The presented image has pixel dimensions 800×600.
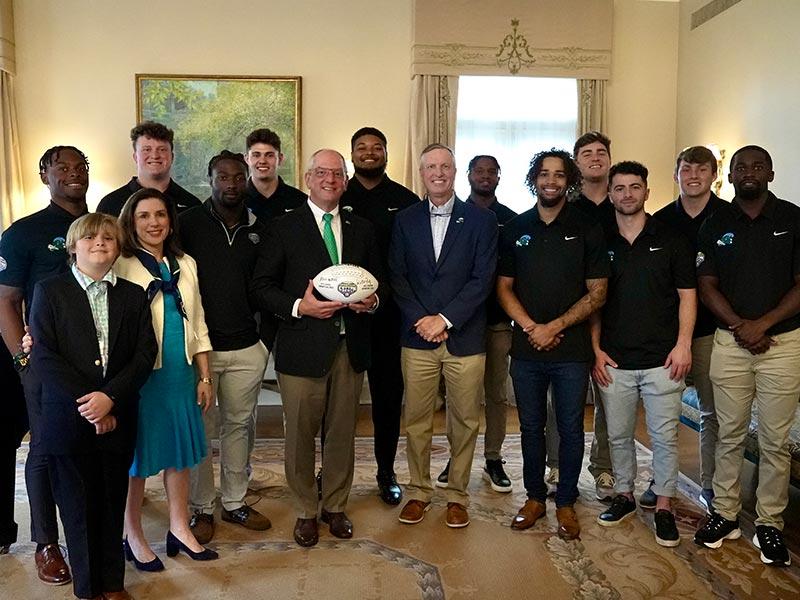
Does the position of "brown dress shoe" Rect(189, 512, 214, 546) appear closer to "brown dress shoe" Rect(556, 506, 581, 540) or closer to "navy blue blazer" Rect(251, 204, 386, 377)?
"navy blue blazer" Rect(251, 204, 386, 377)

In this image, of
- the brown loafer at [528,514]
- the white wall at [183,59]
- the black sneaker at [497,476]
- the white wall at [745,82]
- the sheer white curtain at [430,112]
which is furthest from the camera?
the sheer white curtain at [430,112]

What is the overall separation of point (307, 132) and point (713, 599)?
5448mm

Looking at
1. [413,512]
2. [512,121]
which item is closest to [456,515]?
[413,512]

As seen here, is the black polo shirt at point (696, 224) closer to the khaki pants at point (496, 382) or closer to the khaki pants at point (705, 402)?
the khaki pants at point (705, 402)

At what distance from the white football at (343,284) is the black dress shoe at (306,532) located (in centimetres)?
103

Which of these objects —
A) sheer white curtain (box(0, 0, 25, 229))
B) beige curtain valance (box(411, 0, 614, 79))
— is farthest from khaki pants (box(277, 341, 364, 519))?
sheer white curtain (box(0, 0, 25, 229))

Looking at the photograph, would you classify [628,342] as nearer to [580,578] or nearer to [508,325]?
[508,325]

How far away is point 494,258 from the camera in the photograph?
3285 mm

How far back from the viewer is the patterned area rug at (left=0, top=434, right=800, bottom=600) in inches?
110

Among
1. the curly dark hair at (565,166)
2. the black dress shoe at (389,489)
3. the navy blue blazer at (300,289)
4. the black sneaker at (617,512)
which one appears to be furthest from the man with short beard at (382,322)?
the black sneaker at (617,512)

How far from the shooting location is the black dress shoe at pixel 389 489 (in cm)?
364

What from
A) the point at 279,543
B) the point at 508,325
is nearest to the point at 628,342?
the point at 508,325

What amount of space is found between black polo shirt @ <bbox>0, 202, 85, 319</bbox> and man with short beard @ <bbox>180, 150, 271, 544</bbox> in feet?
1.64

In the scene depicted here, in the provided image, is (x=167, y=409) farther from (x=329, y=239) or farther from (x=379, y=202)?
(x=379, y=202)
